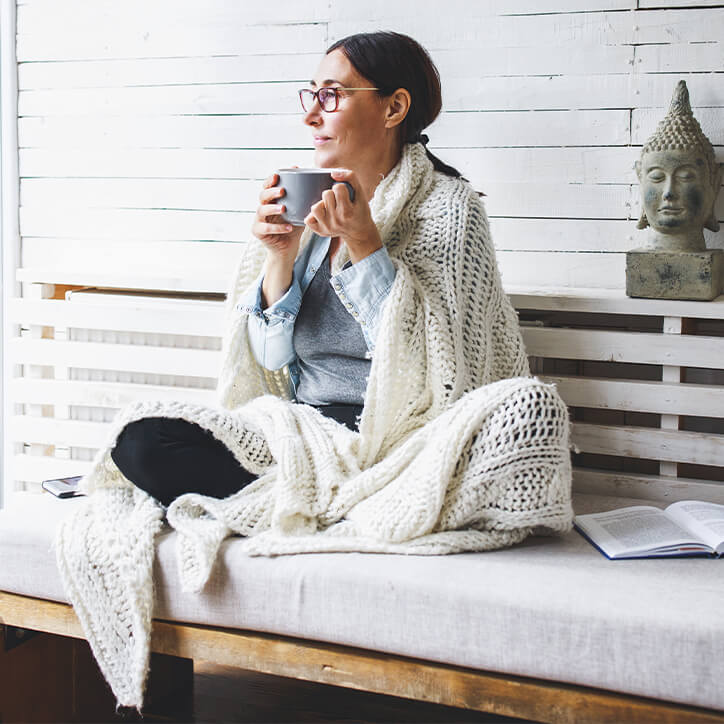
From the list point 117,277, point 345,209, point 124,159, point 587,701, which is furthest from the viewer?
point 124,159

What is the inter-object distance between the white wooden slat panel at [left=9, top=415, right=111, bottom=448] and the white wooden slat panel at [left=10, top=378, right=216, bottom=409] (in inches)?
1.9

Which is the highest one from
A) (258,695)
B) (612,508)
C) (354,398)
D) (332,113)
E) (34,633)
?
(332,113)

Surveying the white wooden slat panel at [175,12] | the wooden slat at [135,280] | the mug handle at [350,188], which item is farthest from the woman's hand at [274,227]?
the white wooden slat panel at [175,12]

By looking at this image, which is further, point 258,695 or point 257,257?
point 257,257

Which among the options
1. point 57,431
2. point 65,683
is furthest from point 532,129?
point 65,683

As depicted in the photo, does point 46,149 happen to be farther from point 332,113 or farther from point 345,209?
point 345,209

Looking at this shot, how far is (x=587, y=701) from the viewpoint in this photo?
1.43 m

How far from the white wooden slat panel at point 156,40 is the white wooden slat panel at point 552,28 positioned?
0.10 metres

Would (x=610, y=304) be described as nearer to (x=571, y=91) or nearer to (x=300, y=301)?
(x=571, y=91)

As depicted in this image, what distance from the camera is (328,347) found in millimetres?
1982

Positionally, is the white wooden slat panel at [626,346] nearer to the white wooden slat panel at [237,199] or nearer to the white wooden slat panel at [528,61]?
the white wooden slat panel at [237,199]

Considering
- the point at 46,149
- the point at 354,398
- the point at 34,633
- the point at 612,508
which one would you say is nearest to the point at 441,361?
the point at 354,398

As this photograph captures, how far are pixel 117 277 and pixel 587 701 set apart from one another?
155cm

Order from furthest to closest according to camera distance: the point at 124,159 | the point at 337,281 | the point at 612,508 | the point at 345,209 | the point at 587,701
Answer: the point at 124,159, the point at 612,508, the point at 337,281, the point at 345,209, the point at 587,701
